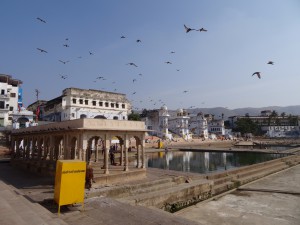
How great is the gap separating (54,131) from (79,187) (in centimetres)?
1061

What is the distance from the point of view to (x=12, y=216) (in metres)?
7.75

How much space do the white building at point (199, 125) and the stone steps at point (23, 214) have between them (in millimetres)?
92151

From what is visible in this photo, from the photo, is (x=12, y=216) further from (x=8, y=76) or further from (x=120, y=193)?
(x=8, y=76)

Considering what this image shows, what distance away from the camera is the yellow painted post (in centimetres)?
846

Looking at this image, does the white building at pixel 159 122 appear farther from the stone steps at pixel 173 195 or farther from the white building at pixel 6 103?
the stone steps at pixel 173 195

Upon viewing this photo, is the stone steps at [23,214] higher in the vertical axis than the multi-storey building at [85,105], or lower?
lower

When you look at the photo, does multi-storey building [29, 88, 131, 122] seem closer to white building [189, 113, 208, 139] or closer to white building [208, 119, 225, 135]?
white building [189, 113, 208, 139]

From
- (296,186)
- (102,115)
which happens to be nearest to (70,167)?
(296,186)

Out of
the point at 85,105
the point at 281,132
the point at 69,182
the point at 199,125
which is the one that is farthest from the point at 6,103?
the point at 281,132

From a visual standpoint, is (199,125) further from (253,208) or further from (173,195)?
(173,195)

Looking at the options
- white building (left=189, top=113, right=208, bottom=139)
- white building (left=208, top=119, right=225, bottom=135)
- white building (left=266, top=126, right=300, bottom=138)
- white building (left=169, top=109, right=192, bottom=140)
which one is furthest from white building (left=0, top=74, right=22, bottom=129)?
white building (left=266, top=126, right=300, bottom=138)

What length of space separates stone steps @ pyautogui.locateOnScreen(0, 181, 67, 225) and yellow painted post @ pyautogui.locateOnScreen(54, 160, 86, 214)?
680mm

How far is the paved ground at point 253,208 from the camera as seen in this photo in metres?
11.3

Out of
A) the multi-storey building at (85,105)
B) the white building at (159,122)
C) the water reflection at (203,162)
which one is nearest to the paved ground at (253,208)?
the water reflection at (203,162)
